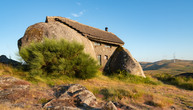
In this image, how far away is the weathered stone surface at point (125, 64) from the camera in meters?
10.1

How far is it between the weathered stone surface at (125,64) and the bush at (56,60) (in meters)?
3.66

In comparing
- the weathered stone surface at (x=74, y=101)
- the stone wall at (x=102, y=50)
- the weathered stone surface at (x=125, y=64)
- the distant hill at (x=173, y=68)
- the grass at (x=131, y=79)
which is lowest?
the distant hill at (x=173, y=68)

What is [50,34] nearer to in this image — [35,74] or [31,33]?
[31,33]

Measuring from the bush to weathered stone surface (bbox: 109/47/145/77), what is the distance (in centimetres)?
366

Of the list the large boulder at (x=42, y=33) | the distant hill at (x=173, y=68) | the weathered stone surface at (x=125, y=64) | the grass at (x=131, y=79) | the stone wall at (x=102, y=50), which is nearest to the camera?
the large boulder at (x=42, y=33)

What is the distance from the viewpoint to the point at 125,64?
10258 mm

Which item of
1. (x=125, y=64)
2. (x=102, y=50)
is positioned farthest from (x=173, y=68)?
(x=125, y=64)

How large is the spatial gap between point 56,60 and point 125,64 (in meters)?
5.95

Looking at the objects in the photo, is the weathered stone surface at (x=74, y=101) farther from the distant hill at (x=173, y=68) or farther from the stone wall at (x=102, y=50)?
the distant hill at (x=173, y=68)

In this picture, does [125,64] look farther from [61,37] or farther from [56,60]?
[56,60]

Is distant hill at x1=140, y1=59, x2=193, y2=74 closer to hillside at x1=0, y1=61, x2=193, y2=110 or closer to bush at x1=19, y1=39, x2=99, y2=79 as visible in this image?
hillside at x1=0, y1=61, x2=193, y2=110

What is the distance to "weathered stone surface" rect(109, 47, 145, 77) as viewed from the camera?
10.1 m

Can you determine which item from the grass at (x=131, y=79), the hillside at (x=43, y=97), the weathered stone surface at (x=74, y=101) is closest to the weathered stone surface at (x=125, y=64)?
the grass at (x=131, y=79)

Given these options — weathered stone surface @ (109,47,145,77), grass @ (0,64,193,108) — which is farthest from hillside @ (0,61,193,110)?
weathered stone surface @ (109,47,145,77)
